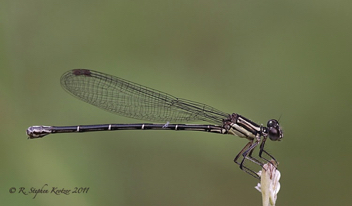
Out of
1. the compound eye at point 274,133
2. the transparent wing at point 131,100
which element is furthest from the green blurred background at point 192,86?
the compound eye at point 274,133

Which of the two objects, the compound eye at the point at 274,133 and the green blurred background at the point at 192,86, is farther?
the green blurred background at the point at 192,86

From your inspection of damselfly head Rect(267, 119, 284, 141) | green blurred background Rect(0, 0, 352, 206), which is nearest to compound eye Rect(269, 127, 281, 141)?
damselfly head Rect(267, 119, 284, 141)

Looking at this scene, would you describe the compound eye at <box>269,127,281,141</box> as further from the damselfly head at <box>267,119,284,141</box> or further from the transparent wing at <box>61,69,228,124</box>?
the transparent wing at <box>61,69,228,124</box>

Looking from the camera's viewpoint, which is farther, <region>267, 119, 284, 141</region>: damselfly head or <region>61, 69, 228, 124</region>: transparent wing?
<region>61, 69, 228, 124</region>: transparent wing

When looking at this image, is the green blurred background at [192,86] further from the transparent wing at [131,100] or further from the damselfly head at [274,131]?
the damselfly head at [274,131]

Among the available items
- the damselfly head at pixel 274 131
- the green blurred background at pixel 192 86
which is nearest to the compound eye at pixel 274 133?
→ the damselfly head at pixel 274 131

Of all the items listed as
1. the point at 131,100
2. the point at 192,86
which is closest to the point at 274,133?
the point at 192,86

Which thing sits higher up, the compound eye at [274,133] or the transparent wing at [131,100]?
the compound eye at [274,133]

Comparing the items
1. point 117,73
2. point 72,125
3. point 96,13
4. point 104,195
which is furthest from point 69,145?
point 96,13
